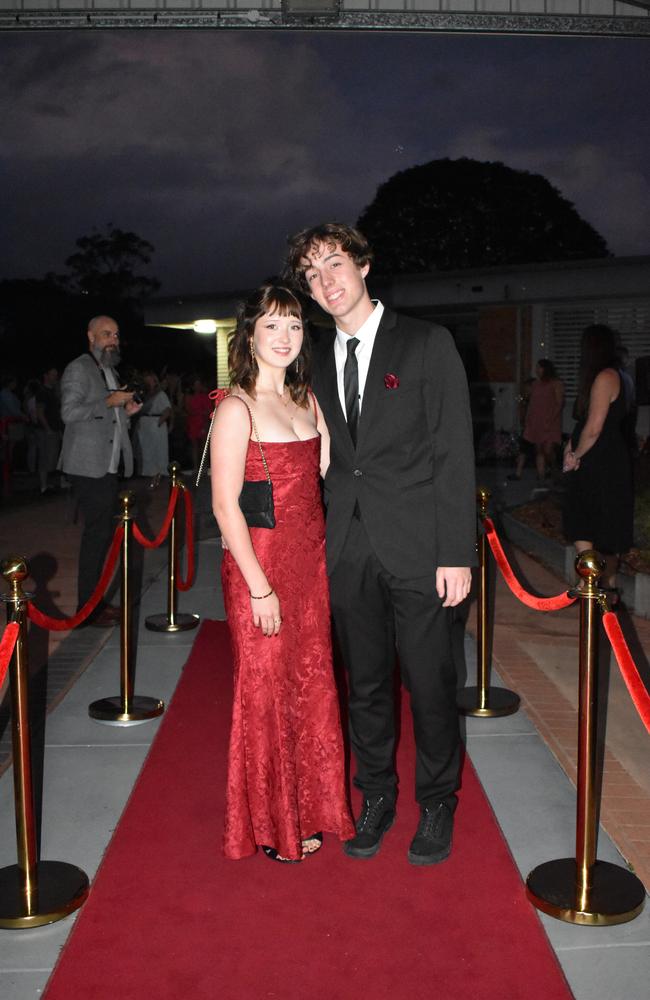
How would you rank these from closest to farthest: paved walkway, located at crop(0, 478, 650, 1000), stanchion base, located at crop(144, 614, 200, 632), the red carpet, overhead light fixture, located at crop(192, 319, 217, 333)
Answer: the red carpet
paved walkway, located at crop(0, 478, 650, 1000)
stanchion base, located at crop(144, 614, 200, 632)
overhead light fixture, located at crop(192, 319, 217, 333)

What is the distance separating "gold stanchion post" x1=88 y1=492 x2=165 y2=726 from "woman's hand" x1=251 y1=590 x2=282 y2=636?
1818mm

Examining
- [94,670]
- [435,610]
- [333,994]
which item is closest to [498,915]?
[333,994]

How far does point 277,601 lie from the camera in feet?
11.2

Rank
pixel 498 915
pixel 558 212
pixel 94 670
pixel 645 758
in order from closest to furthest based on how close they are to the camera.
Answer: pixel 498 915, pixel 645 758, pixel 94 670, pixel 558 212

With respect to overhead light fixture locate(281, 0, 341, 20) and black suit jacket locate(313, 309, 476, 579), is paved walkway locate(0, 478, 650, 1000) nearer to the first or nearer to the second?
black suit jacket locate(313, 309, 476, 579)

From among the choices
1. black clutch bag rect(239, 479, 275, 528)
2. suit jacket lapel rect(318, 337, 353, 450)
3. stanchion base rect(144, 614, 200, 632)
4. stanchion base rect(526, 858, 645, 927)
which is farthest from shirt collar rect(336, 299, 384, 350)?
stanchion base rect(144, 614, 200, 632)

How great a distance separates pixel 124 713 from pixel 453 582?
2485 mm

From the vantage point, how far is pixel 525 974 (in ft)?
9.60

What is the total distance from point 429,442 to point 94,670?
3.45m

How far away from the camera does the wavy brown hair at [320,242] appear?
348 cm

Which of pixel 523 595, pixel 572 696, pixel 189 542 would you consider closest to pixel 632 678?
pixel 523 595

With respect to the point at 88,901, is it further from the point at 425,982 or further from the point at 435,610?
the point at 435,610

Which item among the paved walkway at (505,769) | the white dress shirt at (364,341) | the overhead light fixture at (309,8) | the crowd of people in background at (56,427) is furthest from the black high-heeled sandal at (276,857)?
the crowd of people in background at (56,427)

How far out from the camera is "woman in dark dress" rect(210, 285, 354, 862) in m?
3.39
